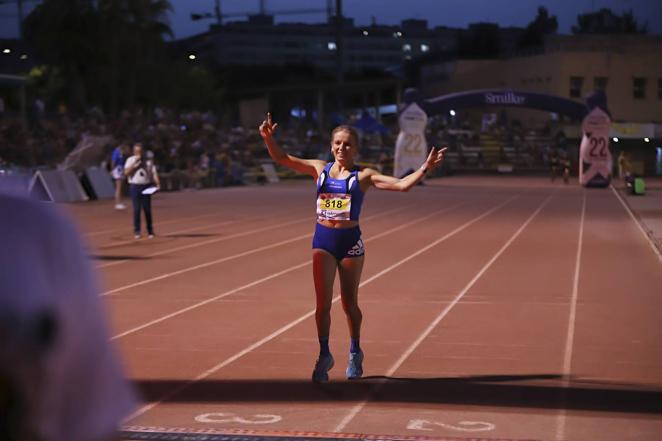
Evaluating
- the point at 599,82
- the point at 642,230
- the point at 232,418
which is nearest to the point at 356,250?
the point at 232,418

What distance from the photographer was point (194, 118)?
53.4 metres

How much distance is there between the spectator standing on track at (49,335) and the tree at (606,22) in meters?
106

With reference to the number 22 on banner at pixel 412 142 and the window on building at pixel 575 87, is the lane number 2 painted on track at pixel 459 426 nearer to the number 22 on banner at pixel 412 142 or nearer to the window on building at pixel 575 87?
the number 22 on banner at pixel 412 142

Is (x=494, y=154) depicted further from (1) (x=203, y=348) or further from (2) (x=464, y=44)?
(1) (x=203, y=348)

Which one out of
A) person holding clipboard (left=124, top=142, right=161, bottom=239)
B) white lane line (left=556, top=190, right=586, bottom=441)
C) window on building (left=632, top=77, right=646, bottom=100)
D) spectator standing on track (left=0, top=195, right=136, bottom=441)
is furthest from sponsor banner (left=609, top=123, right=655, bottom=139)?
spectator standing on track (left=0, top=195, right=136, bottom=441)

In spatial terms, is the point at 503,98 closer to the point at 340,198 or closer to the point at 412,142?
the point at 412,142

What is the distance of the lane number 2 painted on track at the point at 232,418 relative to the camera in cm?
673

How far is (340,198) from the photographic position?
780 centimetres

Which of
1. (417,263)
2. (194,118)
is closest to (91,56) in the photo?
(194,118)

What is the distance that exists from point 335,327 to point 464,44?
351 ft

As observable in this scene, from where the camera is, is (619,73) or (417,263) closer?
(417,263)

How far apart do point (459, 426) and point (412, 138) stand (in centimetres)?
4023

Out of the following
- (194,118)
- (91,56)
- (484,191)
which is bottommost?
(484,191)

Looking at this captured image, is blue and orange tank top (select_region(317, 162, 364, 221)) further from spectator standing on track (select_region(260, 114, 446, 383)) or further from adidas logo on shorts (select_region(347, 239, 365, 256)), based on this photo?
adidas logo on shorts (select_region(347, 239, 365, 256))
